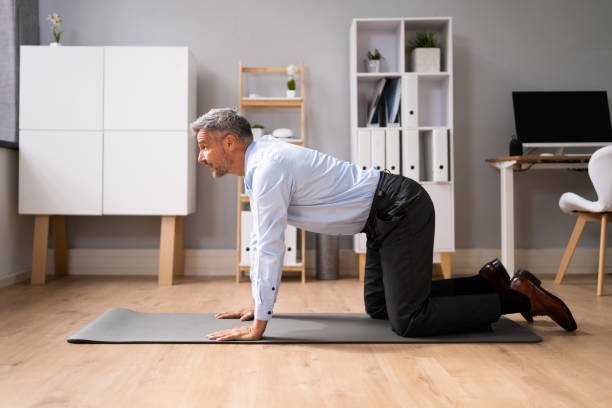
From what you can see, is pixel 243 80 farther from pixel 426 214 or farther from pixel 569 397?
pixel 569 397

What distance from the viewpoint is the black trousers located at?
187 centimetres

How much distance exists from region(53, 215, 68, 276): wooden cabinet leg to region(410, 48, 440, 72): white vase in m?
2.73

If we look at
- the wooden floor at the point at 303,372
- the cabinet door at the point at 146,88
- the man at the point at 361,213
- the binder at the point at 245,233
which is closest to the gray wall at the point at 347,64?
the binder at the point at 245,233

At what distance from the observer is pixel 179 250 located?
3674mm

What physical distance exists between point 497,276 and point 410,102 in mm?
1629

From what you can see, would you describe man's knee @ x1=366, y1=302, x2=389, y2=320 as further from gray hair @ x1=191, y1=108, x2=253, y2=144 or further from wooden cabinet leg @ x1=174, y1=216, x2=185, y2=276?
wooden cabinet leg @ x1=174, y1=216, x2=185, y2=276

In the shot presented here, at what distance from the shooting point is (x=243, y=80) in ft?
12.3

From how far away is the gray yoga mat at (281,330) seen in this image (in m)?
1.87

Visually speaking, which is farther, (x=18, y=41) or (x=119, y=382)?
(x=18, y=41)

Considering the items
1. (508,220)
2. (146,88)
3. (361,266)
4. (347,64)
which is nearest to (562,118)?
(508,220)

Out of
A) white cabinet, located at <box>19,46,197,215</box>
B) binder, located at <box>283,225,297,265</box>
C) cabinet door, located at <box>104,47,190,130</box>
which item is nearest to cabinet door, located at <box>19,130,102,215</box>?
white cabinet, located at <box>19,46,197,215</box>

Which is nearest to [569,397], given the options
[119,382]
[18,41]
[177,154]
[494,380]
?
[494,380]

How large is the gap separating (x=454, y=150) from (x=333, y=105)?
96cm

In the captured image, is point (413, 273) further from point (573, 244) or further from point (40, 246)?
point (40, 246)
